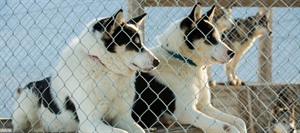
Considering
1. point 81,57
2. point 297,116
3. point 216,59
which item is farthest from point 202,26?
point 297,116

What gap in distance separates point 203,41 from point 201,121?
1.87 feet

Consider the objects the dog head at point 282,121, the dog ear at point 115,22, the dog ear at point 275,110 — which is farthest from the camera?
the dog ear at point 275,110

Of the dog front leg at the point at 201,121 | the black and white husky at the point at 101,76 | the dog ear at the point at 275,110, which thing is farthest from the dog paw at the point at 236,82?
the black and white husky at the point at 101,76

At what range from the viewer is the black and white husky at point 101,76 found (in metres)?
3.52

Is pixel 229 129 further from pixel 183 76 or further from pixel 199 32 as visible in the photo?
pixel 199 32

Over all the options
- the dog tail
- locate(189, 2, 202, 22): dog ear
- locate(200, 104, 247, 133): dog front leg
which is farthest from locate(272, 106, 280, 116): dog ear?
the dog tail

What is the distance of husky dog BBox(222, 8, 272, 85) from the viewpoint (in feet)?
20.2

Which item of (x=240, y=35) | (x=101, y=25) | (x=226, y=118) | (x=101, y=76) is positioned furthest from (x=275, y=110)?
(x=101, y=25)

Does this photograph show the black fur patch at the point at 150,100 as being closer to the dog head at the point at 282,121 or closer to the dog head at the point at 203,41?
the dog head at the point at 203,41

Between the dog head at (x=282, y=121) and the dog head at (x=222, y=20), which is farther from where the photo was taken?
the dog head at (x=222, y=20)

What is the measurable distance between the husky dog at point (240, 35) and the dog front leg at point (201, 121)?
2.24 metres

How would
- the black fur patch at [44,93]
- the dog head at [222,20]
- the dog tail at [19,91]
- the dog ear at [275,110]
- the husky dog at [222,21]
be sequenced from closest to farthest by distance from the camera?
the black fur patch at [44,93]
the dog tail at [19,91]
the dog ear at [275,110]
the husky dog at [222,21]
the dog head at [222,20]

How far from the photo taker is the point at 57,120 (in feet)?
12.7

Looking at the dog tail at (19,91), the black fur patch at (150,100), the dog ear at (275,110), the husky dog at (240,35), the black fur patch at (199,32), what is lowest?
the dog ear at (275,110)
